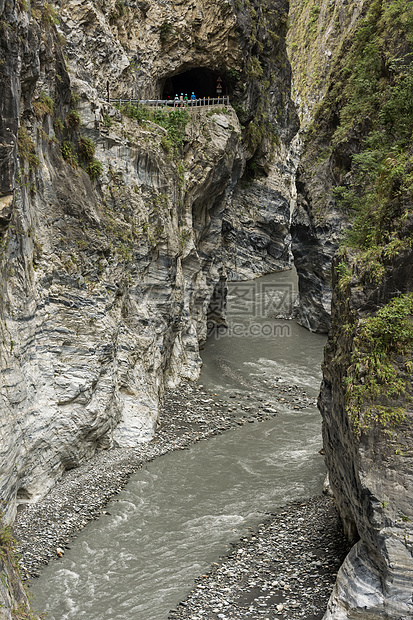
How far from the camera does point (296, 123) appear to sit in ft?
187

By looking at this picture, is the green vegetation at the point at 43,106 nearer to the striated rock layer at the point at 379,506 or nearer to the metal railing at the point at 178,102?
the metal railing at the point at 178,102

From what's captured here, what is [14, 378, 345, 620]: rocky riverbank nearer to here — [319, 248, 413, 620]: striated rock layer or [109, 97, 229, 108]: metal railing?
[319, 248, 413, 620]: striated rock layer

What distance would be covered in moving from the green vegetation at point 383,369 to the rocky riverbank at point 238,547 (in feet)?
15.2

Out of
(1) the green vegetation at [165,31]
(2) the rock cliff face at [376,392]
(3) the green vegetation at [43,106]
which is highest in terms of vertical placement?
(1) the green vegetation at [165,31]

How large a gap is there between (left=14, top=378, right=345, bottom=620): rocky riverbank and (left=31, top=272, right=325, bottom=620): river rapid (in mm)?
418

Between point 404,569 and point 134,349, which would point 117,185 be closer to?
point 134,349

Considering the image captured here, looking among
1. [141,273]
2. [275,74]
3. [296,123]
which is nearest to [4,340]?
[141,273]

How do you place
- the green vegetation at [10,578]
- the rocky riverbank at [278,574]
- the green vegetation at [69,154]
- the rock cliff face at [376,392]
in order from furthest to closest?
the green vegetation at [69,154]
the rocky riverbank at [278,574]
the rock cliff face at [376,392]
the green vegetation at [10,578]

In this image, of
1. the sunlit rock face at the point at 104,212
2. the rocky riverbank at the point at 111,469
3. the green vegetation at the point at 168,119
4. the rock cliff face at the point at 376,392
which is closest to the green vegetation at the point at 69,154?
the sunlit rock face at the point at 104,212

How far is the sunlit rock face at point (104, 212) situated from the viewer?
14.9 m

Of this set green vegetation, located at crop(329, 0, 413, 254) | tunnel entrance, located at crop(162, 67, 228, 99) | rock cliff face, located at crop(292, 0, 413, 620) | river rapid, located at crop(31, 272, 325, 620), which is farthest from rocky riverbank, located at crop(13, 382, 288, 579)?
tunnel entrance, located at crop(162, 67, 228, 99)

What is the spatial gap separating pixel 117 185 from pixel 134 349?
279 inches

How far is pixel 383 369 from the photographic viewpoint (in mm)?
9859

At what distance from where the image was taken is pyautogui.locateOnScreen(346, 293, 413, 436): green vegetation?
31.8 ft
